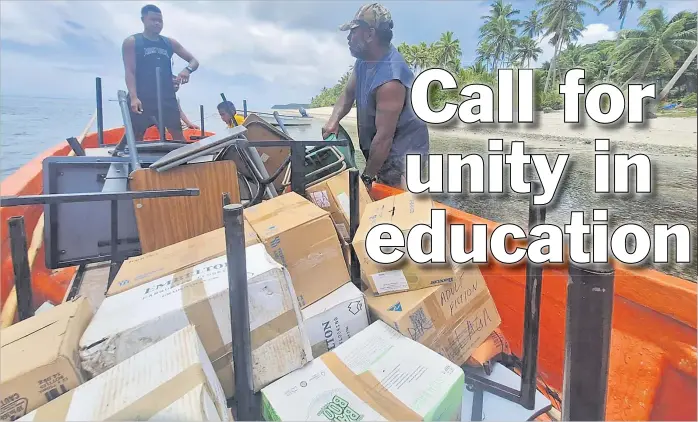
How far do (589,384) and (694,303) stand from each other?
582 mm

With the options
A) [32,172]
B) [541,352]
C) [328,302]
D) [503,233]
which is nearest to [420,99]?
[503,233]

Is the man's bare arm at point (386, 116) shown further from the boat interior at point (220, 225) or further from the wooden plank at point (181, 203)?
the wooden plank at point (181, 203)

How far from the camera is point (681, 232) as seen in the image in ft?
4.00

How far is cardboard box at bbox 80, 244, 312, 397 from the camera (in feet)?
3.22

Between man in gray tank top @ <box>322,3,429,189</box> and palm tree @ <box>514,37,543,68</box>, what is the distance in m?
54.5

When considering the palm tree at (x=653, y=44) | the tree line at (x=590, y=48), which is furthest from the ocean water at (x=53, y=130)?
the palm tree at (x=653, y=44)

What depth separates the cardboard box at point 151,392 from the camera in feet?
2.53

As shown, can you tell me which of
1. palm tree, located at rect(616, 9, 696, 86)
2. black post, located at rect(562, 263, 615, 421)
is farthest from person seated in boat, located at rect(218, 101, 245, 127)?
palm tree, located at rect(616, 9, 696, 86)

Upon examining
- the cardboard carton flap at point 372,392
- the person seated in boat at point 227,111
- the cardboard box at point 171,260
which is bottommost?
the cardboard carton flap at point 372,392

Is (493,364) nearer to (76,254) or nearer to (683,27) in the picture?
(76,254)

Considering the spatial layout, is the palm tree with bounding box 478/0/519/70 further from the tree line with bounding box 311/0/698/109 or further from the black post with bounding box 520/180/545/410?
the black post with bounding box 520/180/545/410

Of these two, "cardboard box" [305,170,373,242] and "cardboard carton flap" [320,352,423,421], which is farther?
"cardboard box" [305,170,373,242]

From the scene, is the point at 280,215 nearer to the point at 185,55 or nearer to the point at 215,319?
the point at 215,319

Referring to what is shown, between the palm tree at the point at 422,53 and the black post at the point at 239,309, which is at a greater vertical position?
the palm tree at the point at 422,53
